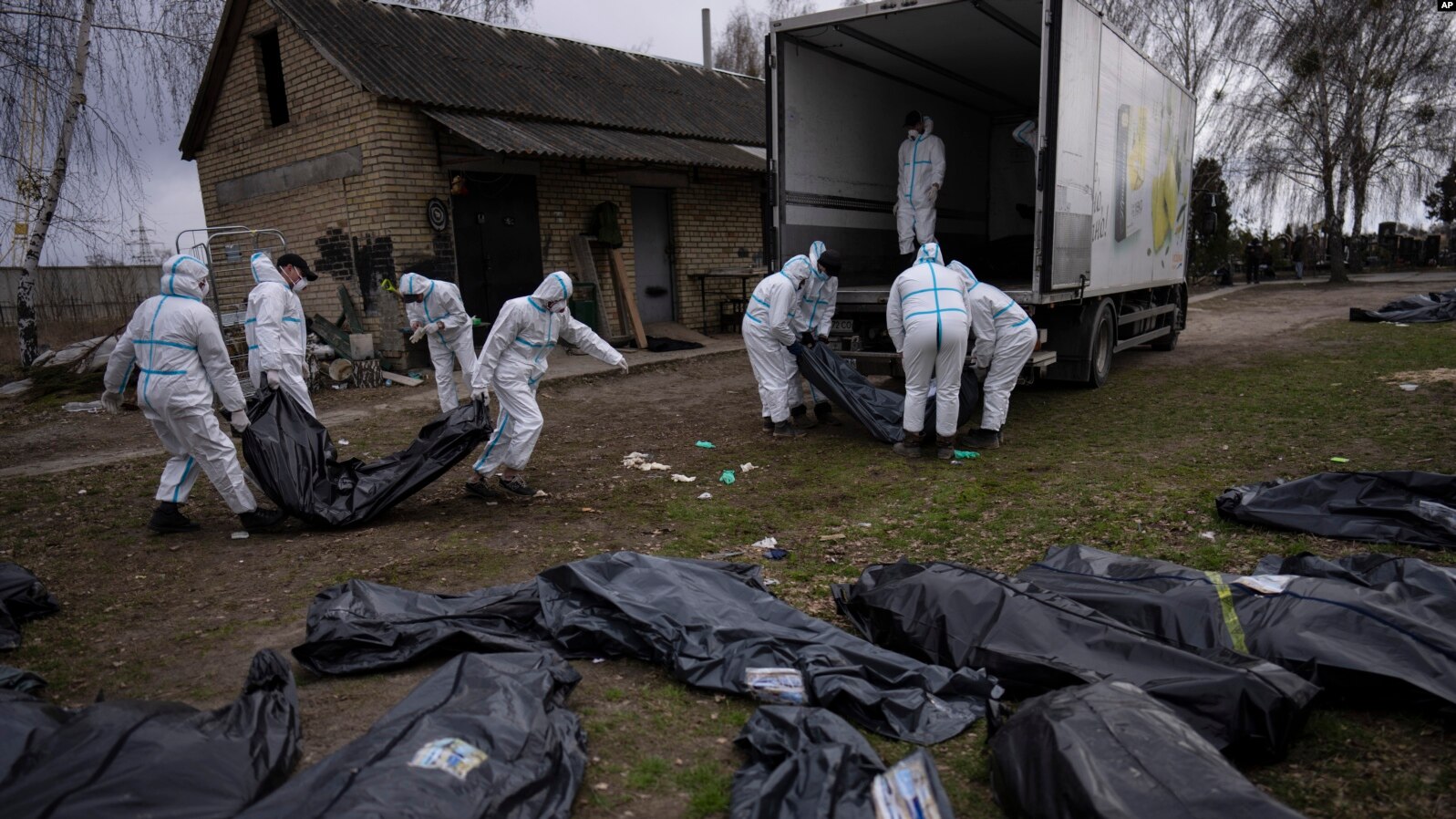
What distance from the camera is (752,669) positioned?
2936 mm

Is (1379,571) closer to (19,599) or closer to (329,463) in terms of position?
(329,463)

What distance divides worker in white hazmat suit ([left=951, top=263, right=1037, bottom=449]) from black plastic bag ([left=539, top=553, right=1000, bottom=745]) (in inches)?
142

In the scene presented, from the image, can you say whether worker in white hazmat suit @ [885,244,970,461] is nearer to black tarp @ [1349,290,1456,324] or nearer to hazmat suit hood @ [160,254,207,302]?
hazmat suit hood @ [160,254,207,302]

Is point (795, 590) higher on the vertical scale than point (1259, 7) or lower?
lower

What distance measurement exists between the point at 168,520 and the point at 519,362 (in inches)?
90.5

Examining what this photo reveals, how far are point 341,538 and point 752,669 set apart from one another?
3129 millimetres

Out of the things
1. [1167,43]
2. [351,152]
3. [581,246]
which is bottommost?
[581,246]

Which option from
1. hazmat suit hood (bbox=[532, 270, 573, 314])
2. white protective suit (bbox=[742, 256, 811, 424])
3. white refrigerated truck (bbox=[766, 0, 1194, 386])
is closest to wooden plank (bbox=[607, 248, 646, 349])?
white refrigerated truck (bbox=[766, 0, 1194, 386])

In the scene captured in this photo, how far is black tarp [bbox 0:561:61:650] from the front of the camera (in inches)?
144

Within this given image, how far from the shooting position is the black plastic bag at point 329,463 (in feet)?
16.3

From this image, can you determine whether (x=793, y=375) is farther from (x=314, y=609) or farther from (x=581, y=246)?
(x=581, y=246)

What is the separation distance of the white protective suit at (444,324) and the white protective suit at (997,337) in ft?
13.8

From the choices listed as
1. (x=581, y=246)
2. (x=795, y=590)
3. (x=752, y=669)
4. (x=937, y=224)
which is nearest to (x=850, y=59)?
(x=937, y=224)

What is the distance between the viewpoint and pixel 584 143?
38.0 ft
